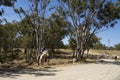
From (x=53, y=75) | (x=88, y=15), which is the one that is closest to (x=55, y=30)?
(x=88, y=15)

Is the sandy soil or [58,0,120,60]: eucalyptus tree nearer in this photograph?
the sandy soil

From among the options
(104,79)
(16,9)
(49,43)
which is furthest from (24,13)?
(49,43)

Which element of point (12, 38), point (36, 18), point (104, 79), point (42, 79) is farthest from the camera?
point (12, 38)

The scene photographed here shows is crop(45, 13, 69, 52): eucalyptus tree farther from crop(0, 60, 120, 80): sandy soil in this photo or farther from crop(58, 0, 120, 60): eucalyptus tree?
crop(0, 60, 120, 80): sandy soil

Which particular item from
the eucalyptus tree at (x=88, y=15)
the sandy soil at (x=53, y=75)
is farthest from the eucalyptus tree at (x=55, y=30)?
the sandy soil at (x=53, y=75)

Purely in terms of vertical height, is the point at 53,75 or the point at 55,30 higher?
the point at 55,30

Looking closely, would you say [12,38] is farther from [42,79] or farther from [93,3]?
[42,79]

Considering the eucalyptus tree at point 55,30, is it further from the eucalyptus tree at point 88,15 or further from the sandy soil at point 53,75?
the sandy soil at point 53,75

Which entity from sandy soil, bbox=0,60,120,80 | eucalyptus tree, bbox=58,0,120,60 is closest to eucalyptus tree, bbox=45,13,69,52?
eucalyptus tree, bbox=58,0,120,60

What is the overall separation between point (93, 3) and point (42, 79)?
26959 mm

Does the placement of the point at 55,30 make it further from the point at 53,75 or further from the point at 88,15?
the point at 53,75

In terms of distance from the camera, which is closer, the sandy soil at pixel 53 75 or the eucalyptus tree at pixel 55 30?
the sandy soil at pixel 53 75

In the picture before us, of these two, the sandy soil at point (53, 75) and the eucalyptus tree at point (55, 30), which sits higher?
the eucalyptus tree at point (55, 30)

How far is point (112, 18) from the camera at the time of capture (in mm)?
44500
